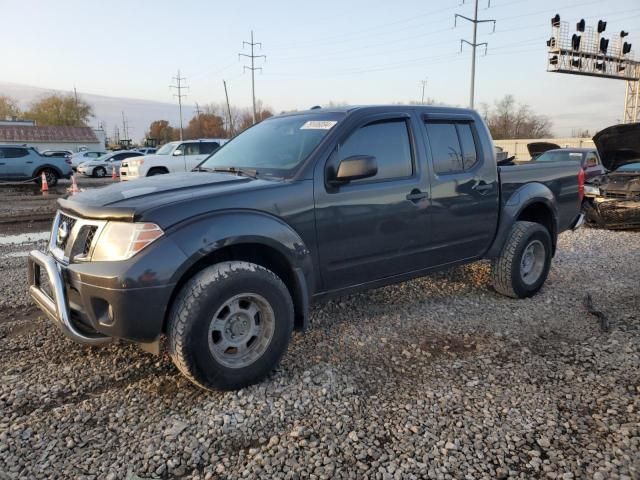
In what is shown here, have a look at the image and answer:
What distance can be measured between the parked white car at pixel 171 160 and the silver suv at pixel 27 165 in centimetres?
455

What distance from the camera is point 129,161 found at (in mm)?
17047

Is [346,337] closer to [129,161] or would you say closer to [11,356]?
[11,356]

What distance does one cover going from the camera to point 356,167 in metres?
3.24

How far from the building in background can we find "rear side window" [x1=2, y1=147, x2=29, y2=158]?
41826 millimetres

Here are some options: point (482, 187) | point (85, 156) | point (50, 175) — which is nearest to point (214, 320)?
point (482, 187)

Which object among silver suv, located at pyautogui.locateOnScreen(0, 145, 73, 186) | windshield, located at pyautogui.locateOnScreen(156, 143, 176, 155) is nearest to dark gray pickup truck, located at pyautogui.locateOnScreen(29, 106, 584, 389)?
windshield, located at pyautogui.locateOnScreen(156, 143, 176, 155)

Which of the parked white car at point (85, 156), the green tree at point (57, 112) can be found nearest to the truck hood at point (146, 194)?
the parked white car at point (85, 156)

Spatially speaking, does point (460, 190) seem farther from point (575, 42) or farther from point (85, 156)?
point (85, 156)

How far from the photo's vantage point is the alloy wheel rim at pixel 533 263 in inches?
196

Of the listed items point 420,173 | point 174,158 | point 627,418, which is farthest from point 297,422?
point 174,158

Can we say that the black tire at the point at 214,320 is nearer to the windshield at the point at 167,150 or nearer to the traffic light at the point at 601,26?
the windshield at the point at 167,150

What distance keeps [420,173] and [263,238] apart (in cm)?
156

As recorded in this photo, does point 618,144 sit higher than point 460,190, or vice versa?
point 618,144

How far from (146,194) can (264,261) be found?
0.88 metres
